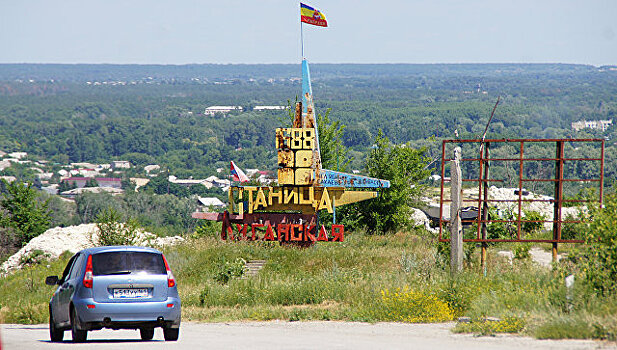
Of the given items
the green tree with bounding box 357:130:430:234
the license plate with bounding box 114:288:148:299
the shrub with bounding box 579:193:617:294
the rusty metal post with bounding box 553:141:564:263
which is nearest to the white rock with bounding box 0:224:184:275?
the green tree with bounding box 357:130:430:234

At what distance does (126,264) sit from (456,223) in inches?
349

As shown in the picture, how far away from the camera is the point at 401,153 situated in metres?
47.8

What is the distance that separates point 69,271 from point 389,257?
1311cm

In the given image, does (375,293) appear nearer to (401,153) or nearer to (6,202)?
(401,153)

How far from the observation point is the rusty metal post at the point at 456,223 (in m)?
19.8

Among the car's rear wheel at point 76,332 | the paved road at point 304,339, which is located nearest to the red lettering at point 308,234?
the paved road at point 304,339

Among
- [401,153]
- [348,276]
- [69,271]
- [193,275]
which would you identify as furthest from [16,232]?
[69,271]

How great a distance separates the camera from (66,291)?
14.1 metres

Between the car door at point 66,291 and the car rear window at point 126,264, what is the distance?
1.56 ft

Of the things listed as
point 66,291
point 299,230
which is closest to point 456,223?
point 66,291

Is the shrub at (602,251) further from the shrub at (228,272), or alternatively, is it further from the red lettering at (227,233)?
the red lettering at (227,233)
